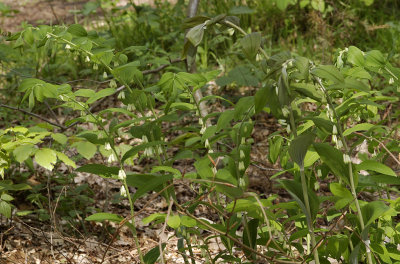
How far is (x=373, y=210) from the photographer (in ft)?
5.36

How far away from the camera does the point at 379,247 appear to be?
1797 millimetres

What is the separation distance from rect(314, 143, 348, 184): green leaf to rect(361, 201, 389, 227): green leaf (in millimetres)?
129

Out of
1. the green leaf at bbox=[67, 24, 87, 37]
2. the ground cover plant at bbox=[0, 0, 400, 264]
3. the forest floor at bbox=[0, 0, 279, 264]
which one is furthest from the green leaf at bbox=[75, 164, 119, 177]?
the green leaf at bbox=[67, 24, 87, 37]

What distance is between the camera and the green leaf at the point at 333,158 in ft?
5.21

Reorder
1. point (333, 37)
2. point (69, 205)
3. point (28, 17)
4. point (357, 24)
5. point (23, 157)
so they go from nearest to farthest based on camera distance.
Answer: point (23, 157) < point (69, 205) < point (333, 37) < point (357, 24) < point (28, 17)

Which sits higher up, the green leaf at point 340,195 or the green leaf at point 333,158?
Result: the green leaf at point 333,158

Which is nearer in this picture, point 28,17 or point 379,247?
point 379,247

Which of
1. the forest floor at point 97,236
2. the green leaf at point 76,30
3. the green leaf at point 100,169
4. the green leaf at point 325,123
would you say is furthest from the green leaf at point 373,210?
the green leaf at point 76,30

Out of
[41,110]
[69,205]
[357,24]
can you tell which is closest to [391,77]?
[69,205]

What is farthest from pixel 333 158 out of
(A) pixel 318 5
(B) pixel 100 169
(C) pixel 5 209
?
(A) pixel 318 5

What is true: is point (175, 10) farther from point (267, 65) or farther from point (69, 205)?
point (267, 65)

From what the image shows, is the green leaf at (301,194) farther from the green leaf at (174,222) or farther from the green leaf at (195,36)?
the green leaf at (195,36)

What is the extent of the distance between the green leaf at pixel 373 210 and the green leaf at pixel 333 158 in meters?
0.13

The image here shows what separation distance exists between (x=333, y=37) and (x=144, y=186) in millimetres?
3587
